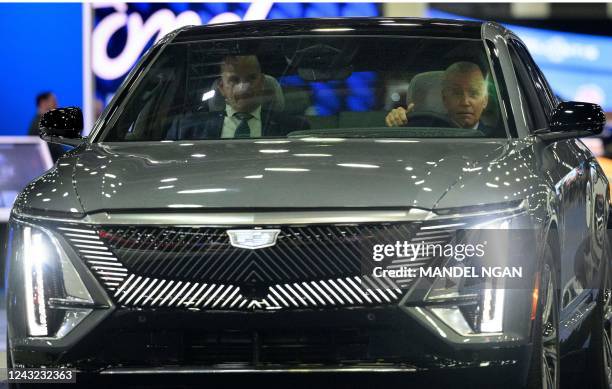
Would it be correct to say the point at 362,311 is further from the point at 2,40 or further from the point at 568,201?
the point at 2,40

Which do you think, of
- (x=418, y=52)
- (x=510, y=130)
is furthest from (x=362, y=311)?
(x=418, y=52)

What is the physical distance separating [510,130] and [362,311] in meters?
1.46

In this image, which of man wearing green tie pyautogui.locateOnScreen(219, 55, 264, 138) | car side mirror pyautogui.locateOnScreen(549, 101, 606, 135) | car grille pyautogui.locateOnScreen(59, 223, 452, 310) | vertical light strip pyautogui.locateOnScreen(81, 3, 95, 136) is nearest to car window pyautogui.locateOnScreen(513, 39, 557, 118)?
car side mirror pyautogui.locateOnScreen(549, 101, 606, 135)

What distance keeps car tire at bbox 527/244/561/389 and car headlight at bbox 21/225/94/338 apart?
1.47 meters

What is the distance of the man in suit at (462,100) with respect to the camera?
694 centimetres

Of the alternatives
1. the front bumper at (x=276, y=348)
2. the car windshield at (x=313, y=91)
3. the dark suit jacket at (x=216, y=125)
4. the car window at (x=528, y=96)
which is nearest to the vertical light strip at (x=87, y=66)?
the car windshield at (x=313, y=91)

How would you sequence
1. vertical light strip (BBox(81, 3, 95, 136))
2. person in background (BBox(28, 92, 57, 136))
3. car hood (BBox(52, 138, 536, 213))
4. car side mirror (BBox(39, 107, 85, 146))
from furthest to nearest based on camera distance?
vertical light strip (BBox(81, 3, 95, 136)) → person in background (BBox(28, 92, 57, 136)) → car side mirror (BBox(39, 107, 85, 146)) → car hood (BBox(52, 138, 536, 213))

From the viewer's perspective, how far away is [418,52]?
24.2 ft

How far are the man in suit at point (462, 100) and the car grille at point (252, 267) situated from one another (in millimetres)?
1418

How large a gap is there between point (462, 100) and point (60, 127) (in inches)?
66.9

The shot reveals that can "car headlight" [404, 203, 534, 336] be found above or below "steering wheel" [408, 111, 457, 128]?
below

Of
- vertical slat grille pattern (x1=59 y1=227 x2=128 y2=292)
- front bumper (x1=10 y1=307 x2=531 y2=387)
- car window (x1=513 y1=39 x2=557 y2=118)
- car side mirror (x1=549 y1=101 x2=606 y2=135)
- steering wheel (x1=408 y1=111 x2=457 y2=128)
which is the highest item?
car window (x1=513 y1=39 x2=557 y2=118)

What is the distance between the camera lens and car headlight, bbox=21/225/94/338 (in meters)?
5.66

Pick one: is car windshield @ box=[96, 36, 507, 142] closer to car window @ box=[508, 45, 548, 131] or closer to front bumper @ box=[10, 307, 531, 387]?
car window @ box=[508, 45, 548, 131]
